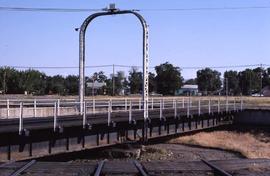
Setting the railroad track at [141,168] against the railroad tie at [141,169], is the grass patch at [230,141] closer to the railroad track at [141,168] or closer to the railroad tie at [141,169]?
the railroad track at [141,168]

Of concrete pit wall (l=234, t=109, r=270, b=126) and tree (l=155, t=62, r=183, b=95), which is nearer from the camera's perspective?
concrete pit wall (l=234, t=109, r=270, b=126)

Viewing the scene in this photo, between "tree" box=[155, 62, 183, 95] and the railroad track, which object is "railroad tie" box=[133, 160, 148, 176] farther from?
"tree" box=[155, 62, 183, 95]

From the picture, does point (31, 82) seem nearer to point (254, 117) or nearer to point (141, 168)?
point (254, 117)

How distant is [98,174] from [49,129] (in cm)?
991

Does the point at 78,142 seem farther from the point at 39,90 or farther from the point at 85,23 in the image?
the point at 39,90

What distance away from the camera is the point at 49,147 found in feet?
81.7

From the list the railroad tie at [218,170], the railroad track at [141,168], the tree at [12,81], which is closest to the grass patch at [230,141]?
the railroad track at [141,168]

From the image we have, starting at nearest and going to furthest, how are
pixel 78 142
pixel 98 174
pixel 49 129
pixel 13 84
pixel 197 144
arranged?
pixel 98 174, pixel 49 129, pixel 78 142, pixel 197 144, pixel 13 84

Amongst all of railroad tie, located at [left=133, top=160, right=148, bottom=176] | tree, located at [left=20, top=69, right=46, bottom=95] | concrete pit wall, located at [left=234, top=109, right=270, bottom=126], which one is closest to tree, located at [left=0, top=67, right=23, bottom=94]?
tree, located at [left=20, top=69, right=46, bottom=95]

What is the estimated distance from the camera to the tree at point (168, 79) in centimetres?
17338

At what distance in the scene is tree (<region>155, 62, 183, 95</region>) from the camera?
17338cm

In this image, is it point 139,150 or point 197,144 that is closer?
point 139,150

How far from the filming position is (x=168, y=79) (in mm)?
175000

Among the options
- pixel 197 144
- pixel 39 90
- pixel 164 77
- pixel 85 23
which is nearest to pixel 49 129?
pixel 85 23
